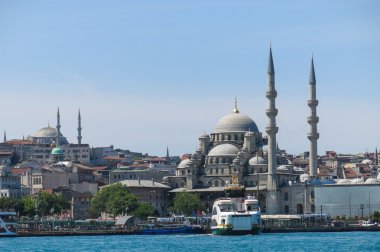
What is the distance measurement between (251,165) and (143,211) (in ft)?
44.4

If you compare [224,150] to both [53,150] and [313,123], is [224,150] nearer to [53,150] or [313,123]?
[313,123]

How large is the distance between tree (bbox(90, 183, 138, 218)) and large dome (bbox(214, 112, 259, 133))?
14525 millimetres

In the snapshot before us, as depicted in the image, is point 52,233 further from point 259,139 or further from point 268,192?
point 259,139

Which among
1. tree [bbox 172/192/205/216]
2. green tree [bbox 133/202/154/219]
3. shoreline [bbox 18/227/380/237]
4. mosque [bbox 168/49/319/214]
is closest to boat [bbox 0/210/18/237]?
shoreline [bbox 18/227/380/237]

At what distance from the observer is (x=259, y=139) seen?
124 meters

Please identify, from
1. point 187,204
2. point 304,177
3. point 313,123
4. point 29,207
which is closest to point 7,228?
point 29,207

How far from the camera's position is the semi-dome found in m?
122

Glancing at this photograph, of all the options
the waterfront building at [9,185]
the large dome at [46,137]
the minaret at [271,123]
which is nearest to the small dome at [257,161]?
the minaret at [271,123]

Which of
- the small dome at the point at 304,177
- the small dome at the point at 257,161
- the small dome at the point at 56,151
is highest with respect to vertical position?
the small dome at the point at 56,151

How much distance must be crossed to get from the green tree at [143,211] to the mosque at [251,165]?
859 centimetres

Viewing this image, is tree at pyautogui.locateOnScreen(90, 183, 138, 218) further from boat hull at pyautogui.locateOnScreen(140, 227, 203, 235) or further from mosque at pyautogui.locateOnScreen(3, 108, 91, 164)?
mosque at pyautogui.locateOnScreen(3, 108, 91, 164)

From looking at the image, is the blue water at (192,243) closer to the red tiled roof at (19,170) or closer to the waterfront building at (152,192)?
the waterfront building at (152,192)

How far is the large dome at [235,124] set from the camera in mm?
125188

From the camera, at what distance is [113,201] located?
109062 mm
